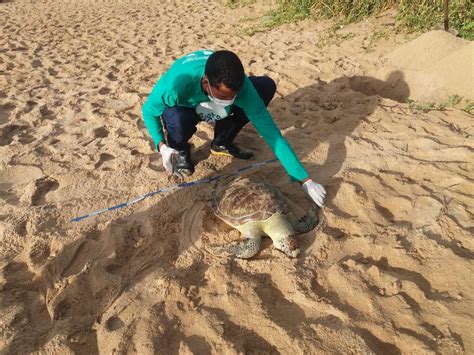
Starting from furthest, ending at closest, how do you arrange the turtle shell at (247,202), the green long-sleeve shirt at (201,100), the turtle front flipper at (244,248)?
the green long-sleeve shirt at (201,100), the turtle shell at (247,202), the turtle front flipper at (244,248)

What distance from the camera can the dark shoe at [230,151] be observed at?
3.05m

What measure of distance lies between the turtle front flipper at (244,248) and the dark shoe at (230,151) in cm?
101

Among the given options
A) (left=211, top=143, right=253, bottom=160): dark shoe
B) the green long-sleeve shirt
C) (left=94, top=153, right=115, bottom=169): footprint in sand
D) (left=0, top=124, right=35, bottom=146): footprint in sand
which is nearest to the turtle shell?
the green long-sleeve shirt

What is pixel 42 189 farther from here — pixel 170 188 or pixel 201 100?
pixel 201 100

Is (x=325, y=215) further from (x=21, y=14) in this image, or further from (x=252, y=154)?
(x=21, y=14)

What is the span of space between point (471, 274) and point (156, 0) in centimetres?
978

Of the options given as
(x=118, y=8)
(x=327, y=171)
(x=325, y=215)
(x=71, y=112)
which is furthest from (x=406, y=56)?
(x=118, y=8)

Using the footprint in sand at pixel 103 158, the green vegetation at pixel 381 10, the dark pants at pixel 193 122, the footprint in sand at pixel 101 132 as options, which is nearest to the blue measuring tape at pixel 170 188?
the dark pants at pixel 193 122

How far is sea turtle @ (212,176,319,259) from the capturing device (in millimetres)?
2131

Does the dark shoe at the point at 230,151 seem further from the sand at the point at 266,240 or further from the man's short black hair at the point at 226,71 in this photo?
the man's short black hair at the point at 226,71

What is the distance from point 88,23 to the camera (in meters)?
7.59

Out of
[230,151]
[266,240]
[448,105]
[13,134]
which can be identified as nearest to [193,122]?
[230,151]

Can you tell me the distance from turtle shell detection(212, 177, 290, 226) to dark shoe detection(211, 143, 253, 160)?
23.0 inches

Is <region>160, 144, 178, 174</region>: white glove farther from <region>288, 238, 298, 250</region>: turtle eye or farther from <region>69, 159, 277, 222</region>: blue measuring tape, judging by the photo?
<region>288, 238, 298, 250</region>: turtle eye
